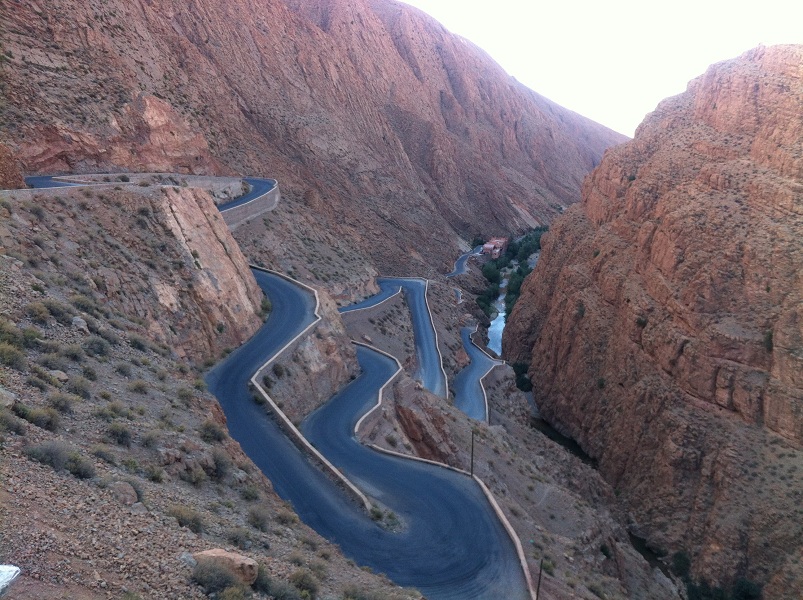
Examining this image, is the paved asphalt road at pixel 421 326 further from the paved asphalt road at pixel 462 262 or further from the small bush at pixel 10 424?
the small bush at pixel 10 424

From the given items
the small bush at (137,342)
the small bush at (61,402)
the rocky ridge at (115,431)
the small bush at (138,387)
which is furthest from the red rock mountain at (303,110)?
the small bush at (61,402)

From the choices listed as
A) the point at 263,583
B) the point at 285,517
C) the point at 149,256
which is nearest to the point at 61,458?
the point at 263,583

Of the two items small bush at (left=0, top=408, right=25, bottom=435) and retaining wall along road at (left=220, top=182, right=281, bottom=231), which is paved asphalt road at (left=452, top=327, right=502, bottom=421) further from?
small bush at (left=0, top=408, right=25, bottom=435)

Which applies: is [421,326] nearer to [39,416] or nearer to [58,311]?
[58,311]

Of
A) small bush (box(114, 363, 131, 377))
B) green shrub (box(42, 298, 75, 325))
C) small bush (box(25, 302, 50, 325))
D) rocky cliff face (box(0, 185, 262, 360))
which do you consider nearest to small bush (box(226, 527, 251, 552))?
small bush (box(114, 363, 131, 377))

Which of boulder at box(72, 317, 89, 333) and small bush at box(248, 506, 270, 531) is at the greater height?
boulder at box(72, 317, 89, 333)
